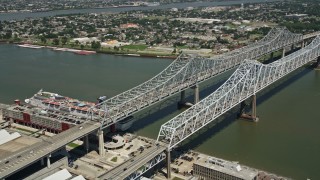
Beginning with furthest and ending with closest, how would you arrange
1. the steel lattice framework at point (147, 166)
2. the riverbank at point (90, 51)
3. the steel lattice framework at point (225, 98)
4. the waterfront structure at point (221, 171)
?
the riverbank at point (90, 51) < the steel lattice framework at point (225, 98) < the waterfront structure at point (221, 171) < the steel lattice framework at point (147, 166)

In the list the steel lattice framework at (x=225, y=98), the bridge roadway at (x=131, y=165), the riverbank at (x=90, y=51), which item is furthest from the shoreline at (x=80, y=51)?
the bridge roadway at (x=131, y=165)

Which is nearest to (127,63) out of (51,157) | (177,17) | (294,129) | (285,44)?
(285,44)

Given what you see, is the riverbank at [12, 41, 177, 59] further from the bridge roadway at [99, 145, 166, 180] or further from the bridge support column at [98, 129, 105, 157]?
the bridge roadway at [99, 145, 166, 180]

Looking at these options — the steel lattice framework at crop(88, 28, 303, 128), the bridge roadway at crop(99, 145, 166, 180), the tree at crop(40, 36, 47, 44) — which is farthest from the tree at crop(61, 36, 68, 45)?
the bridge roadway at crop(99, 145, 166, 180)

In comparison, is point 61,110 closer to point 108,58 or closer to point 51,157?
point 51,157

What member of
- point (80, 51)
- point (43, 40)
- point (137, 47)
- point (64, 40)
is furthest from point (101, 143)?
point (43, 40)

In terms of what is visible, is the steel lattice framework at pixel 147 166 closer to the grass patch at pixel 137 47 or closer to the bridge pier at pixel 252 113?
the bridge pier at pixel 252 113
